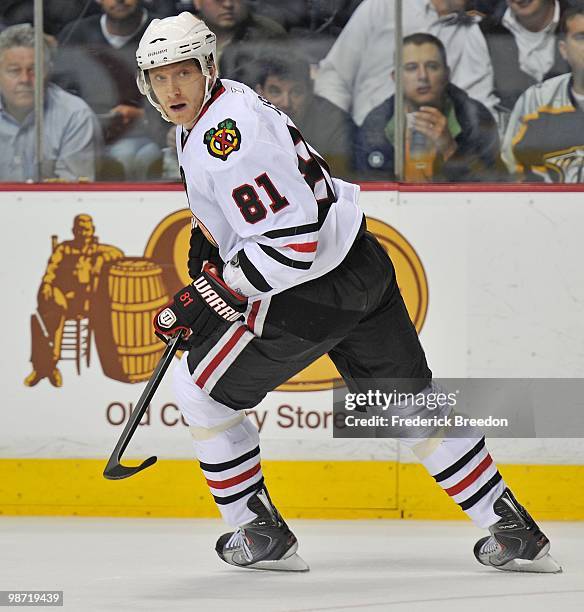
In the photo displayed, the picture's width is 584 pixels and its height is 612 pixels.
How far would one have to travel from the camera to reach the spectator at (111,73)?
436 centimetres

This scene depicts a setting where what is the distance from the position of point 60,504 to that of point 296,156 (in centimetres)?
166

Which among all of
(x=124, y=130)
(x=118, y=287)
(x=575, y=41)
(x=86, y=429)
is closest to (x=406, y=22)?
(x=575, y=41)

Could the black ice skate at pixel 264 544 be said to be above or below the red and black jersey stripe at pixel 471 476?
below

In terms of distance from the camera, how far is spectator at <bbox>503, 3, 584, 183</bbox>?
424 centimetres

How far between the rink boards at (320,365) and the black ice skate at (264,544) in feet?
2.72

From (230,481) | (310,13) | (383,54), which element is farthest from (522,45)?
(230,481)

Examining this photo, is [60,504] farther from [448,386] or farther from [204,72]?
[204,72]

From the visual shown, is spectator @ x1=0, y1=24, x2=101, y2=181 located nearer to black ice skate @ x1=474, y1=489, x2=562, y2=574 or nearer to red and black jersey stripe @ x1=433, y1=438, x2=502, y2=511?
red and black jersey stripe @ x1=433, y1=438, x2=502, y2=511

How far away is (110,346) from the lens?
4.23 m

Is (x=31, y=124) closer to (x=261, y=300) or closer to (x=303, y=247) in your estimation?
(x=261, y=300)

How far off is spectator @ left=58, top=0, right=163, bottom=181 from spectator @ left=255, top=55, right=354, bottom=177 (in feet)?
1.27

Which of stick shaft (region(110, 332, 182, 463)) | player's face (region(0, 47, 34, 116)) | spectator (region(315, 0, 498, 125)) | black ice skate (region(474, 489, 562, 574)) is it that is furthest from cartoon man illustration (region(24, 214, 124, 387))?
black ice skate (region(474, 489, 562, 574))

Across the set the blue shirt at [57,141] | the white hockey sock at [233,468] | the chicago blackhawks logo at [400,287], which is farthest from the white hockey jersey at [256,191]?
the blue shirt at [57,141]

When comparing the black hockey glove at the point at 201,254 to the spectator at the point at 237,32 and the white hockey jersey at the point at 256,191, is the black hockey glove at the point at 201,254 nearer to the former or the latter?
the white hockey jersey at the point at 256,191
